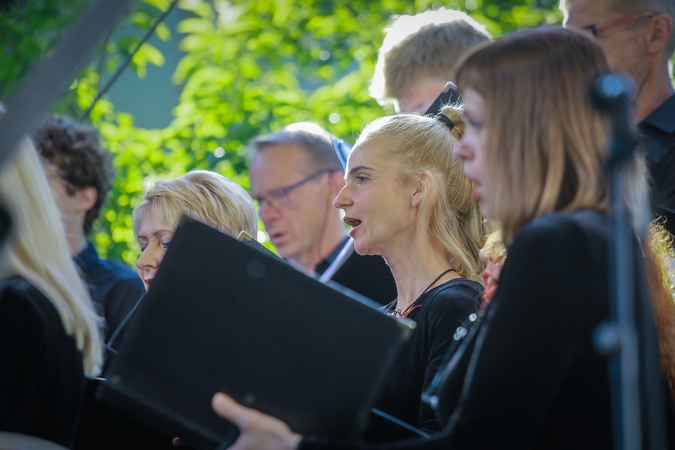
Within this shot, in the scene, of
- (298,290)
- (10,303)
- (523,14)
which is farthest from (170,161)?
(298,290)

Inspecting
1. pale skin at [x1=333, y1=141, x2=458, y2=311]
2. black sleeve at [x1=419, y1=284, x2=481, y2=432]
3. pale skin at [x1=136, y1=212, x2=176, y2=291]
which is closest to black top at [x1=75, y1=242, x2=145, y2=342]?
pale skin at [x1=136, y1=212, x2=176, y2=291]

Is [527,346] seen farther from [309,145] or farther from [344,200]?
[309,145]

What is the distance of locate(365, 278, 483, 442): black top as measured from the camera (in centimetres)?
220

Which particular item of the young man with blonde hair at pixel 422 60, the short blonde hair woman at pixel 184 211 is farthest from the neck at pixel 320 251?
the short blonde hair woman at pixel 184 211

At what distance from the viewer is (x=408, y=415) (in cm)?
223

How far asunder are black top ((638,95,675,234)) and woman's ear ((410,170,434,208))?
2.16 ft

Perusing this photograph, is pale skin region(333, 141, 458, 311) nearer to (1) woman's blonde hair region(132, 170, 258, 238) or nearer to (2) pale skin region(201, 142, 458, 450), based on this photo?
(2) pale skin region(201, 142, 458, 450)

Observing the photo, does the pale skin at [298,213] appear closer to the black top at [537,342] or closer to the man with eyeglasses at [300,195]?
the man with eyeglasses at [300,195]

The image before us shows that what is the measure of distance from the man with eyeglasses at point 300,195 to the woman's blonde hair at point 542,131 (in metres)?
2.63

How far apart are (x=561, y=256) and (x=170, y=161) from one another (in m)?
4.61

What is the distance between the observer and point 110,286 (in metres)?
3.38

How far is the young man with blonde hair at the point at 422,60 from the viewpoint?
363 centimetres

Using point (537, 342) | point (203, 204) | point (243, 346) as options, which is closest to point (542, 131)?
point (537, 342)

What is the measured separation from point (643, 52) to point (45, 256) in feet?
6.88
